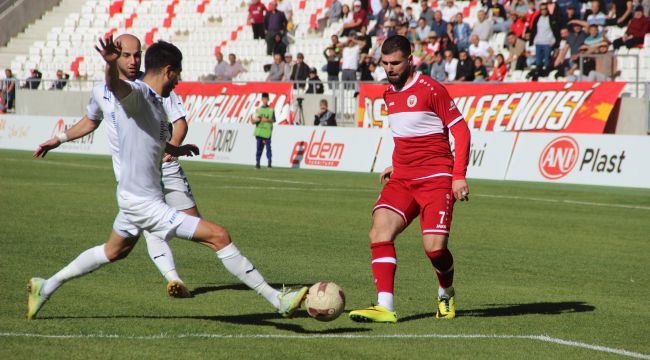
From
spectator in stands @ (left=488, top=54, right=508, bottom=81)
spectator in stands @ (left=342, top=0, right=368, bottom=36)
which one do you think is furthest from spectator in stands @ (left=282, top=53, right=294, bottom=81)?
spectator in stands @ (left=488, top=54, right=508, bottom=81)

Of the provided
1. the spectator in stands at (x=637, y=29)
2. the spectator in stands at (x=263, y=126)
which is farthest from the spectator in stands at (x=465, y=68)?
the spectator in stands at (x=263, y=126)

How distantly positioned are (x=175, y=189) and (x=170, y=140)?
3.07 feet

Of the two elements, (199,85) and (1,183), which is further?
(199,85)

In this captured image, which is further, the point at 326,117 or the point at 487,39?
the point at 487,39

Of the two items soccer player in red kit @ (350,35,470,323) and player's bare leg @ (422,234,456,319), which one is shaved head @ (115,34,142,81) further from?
player's bare leg @ (422,234,456,319)

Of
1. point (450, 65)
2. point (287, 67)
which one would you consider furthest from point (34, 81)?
point (450, 65)

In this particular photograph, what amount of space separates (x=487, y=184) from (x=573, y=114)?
10.4ft

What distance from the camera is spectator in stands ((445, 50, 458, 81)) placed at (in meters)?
31.7

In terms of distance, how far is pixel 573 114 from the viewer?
27.4 m

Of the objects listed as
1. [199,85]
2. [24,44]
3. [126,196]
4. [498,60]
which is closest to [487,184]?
[498,60]

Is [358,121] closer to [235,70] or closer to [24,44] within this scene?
[235,70]

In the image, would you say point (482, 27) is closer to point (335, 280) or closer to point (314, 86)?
point (314, 86)

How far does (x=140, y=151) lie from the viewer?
830 cm

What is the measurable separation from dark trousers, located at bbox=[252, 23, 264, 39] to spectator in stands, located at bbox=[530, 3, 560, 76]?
1522 cm
